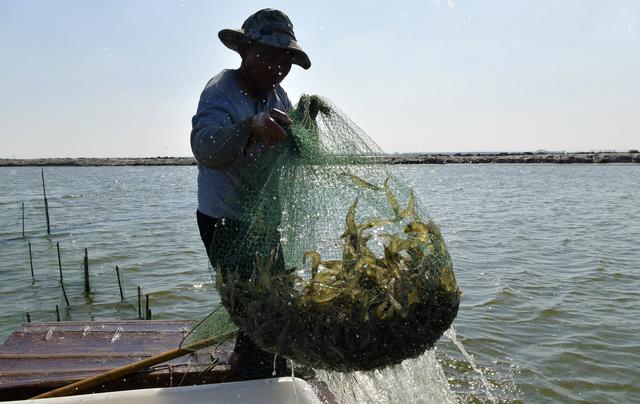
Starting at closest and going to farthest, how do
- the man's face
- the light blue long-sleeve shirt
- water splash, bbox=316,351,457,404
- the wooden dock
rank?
the light blue long-sleeve shirt, the man's face, water splash, bbox=316,351,457,404, the wooden dock

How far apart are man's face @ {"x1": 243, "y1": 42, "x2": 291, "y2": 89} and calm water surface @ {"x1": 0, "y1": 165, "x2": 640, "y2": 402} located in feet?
2.54

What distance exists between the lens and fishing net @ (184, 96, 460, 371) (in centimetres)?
194

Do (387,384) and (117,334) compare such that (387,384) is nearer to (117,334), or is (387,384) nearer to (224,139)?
(224,139)

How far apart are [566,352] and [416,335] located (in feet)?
14.5

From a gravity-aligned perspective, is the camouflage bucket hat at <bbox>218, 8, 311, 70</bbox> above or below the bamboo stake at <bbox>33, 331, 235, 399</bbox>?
above

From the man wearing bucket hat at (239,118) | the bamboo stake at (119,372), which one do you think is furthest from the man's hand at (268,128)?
the bamboo stake at (119,372)

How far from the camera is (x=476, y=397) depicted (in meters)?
4.68

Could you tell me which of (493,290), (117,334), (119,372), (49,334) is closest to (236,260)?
(119,372)

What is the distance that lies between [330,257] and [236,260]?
41 centimetres

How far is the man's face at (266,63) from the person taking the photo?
256 centimetres

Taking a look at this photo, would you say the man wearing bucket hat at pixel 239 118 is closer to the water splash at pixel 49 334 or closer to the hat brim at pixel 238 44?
the hat brim at pixel 238 44

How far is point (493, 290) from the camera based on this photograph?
784cm

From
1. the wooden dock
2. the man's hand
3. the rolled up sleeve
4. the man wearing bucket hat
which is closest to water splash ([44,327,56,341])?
the wooden dock

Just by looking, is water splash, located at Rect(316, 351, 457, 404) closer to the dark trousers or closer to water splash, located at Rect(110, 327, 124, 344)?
the dark trousers
